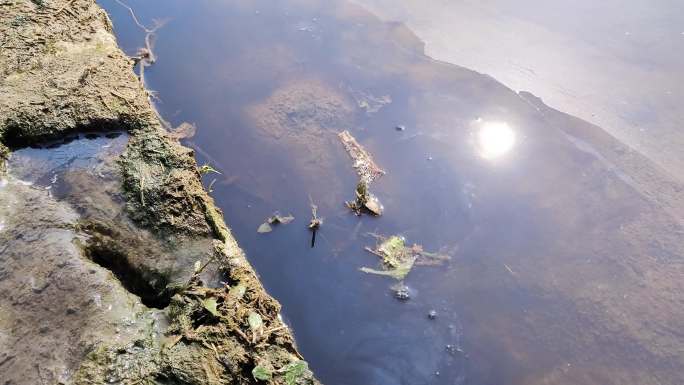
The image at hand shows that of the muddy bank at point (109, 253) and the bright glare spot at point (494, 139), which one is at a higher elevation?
the muddy bank at point (109, 253)

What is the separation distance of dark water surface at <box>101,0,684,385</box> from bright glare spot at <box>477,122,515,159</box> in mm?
16

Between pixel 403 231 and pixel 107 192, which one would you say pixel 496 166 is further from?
pixel 107 192

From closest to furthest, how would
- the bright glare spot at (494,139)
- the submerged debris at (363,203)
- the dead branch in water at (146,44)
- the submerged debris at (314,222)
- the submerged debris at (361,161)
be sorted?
the submerged debris at (314,222), the submerged debris at (363,203), the submerged debris at (361,161), the bright glare spot at (494,139), the dead branch in water at (146,44)

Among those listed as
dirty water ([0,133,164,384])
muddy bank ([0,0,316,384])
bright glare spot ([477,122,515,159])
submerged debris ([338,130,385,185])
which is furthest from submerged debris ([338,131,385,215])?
dirty water ([0,133,164,384])

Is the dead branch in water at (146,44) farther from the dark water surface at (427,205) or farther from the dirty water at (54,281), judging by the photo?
the dirty water at (54,281)

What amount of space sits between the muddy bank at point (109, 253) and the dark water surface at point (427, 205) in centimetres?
69

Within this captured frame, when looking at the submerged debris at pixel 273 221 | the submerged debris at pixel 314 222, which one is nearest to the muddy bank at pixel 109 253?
the submerged debris at pixel 273 221

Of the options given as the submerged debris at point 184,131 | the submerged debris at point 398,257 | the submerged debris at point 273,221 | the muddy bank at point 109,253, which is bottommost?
the submerged debris at point 398,257

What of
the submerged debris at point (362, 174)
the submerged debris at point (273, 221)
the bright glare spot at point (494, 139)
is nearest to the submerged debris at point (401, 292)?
the submerged debris at point (362, 174)

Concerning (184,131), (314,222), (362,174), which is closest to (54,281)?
(314,222)

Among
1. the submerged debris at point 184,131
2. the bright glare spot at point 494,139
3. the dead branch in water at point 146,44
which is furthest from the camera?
the dead branch in water at point 146,44

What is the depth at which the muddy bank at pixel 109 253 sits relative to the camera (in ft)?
6.30

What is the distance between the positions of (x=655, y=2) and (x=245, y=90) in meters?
4.72

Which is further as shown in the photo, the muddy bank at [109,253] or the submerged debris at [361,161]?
the submerged debris at [361,161]
